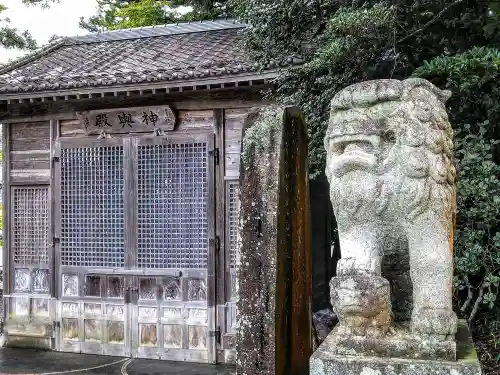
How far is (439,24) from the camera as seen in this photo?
24.2 ft

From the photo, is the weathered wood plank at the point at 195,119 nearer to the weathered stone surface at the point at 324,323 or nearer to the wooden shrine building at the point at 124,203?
the wooden shrine building at the point at 124,203

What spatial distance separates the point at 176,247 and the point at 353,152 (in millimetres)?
5638

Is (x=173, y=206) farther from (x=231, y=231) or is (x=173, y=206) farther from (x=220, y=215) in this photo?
(x=231, y=231)

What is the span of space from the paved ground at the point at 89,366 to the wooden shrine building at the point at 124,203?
0.22 m

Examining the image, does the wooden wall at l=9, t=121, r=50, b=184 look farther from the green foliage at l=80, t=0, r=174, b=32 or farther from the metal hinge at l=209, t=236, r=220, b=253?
the green foliage at l=80, t=0, r=174, b=32

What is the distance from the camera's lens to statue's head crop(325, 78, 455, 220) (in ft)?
9.87

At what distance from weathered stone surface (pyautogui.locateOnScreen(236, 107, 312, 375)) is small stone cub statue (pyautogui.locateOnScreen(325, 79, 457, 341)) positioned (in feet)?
2.49

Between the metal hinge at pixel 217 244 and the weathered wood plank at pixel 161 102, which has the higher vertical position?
the weathered wood plank at pixel 161 102

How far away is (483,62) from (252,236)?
372 cm

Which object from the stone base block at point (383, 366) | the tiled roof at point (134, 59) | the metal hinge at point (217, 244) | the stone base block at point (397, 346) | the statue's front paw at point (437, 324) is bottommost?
the stone base block at point (383, 366)

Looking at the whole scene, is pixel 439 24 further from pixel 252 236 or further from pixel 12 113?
pixel 12 113

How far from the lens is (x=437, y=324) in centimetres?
292

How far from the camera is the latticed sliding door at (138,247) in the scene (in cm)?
826

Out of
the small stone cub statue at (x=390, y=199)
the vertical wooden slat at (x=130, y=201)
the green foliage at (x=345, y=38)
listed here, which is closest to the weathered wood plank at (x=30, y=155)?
the vertical wooden slat at (x=130, y=201)
